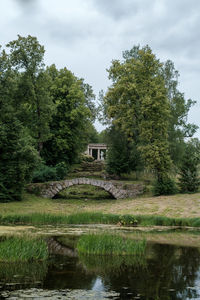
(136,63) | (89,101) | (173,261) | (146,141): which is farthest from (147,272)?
(89,101)

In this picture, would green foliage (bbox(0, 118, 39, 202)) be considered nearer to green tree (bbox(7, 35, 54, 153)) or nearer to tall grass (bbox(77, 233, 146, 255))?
green tree (bbox(7, 35, 54, 153))

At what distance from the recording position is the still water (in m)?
6.92

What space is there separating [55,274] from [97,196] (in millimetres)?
28567

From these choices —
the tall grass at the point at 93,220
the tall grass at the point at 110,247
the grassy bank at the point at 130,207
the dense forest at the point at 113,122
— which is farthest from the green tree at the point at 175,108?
the tall grass at the point at 110,247

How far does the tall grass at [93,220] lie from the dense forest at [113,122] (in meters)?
8.77

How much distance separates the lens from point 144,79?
35.4 metres

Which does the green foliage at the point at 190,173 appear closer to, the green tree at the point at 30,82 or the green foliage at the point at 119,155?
the green foliage at the point at 119,155

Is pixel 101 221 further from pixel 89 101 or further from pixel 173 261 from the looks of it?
pixel 89 101

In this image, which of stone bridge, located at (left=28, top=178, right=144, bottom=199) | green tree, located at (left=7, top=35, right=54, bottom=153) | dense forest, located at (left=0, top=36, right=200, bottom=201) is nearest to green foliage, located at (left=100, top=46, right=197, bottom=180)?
dense forest, located at (left=0, top=36, right=200, bottom=201)

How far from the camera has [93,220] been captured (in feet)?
66.6

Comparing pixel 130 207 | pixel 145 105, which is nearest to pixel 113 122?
pixel 145 105

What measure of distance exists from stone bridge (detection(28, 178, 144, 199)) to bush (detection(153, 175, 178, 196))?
235cm

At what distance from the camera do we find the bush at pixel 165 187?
1272 inches

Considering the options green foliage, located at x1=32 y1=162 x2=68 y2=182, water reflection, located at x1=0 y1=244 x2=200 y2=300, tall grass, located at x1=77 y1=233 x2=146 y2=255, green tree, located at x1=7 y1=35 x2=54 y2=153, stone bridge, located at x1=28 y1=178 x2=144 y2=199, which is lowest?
water reflection, located at x1=0 y1=244 x2=200 y2=300
